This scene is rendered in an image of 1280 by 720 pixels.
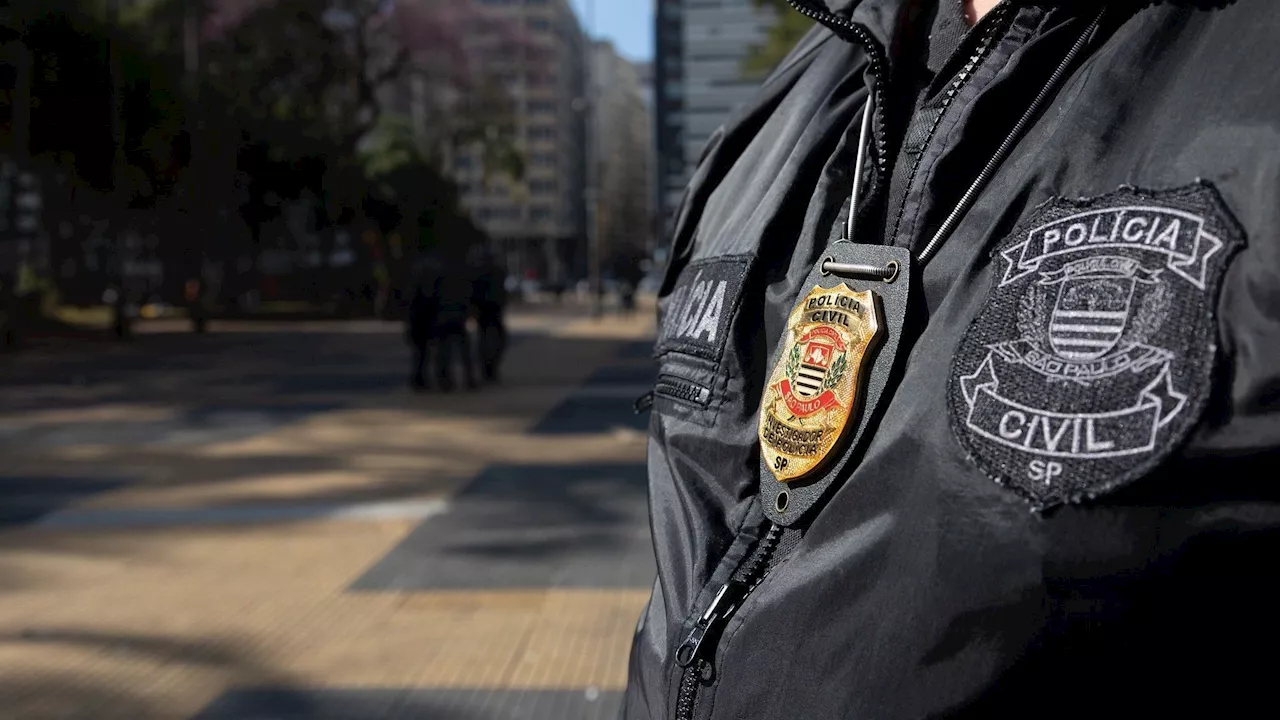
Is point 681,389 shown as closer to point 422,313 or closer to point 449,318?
point 449,318

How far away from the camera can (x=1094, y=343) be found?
792 mm

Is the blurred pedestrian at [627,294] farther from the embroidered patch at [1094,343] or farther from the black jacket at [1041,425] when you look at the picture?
the embroidered patch at [1094,343]

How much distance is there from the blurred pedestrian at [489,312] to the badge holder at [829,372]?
13769 mm

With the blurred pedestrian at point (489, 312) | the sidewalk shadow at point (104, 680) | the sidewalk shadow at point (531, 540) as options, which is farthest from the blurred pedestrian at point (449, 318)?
the sidewalk shadow at point (104, 680)

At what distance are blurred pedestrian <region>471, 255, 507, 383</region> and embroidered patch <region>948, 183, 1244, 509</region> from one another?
45.8 ft

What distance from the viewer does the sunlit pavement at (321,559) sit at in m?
4.30

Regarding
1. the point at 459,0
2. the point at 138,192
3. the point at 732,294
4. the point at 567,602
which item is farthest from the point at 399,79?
the point at 732,294

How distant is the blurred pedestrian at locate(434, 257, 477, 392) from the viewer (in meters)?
14.1

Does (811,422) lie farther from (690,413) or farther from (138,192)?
(138,192)

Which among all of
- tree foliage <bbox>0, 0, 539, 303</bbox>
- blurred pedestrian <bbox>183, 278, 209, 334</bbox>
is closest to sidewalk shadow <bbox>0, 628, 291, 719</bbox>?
tree foliage <bbox>0, 0, 539, 303</bbox>

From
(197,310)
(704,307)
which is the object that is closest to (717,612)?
(704,307)

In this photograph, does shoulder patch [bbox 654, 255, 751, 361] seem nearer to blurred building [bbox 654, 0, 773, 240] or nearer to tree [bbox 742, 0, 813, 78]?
tree [bbox 742, 0, 813, 78]

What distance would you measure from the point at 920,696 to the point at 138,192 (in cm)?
2647

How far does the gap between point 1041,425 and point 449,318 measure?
535 inches
